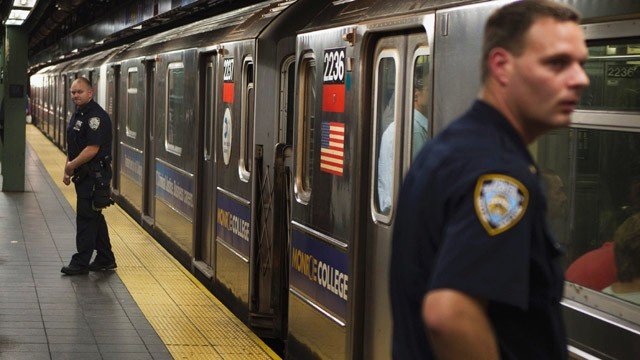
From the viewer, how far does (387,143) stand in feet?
16.4

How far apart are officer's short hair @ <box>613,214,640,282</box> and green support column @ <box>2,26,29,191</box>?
603 inches

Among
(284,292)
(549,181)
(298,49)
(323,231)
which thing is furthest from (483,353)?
(284,292)

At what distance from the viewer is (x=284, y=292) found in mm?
7434

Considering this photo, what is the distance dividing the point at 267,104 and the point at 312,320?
6.09ft

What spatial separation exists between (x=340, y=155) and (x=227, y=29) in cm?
342

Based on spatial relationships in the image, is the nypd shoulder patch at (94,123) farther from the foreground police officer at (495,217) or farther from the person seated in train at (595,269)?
the foreground police officer at (495,217)

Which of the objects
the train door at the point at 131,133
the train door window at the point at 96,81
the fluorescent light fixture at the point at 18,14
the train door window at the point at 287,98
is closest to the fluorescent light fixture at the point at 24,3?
the fluorescent light fixture at the point at 18,14

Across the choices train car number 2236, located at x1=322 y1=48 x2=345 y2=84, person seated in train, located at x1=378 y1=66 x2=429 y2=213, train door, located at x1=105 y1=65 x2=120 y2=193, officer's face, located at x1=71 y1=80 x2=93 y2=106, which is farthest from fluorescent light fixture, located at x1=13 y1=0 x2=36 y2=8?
person seated in train, located at x1=378 y1=66 x2=429 y2=213

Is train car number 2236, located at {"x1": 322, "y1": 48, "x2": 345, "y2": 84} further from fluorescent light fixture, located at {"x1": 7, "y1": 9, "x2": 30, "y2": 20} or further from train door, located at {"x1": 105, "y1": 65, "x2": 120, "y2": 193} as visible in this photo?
train door, located at {"x1": 105, "y1": 65, "x2": 120, "y2": 193}

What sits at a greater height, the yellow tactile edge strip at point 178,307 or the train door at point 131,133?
the train door at point 131,133

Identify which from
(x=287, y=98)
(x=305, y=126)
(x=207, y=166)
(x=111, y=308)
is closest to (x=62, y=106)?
(x=207, y=166)

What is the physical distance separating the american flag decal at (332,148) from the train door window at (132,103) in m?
8.53

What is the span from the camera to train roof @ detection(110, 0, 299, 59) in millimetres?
7648

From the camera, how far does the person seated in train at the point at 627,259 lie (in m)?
3.08
